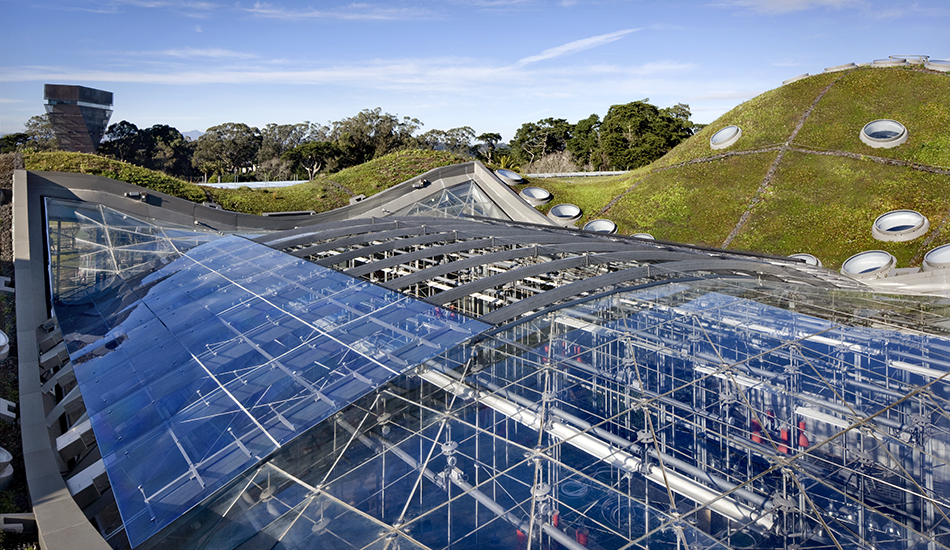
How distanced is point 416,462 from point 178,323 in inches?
303

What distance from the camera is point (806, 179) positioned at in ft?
124

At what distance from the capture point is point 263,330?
988 cm

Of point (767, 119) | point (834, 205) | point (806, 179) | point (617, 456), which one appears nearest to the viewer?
point (617, 456)

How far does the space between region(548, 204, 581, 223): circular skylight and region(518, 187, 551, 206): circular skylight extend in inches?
34.5

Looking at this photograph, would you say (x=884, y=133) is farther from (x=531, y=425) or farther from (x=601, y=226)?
(x=531, y=425)

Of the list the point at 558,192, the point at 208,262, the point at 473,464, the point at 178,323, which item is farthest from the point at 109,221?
the point at 558,192

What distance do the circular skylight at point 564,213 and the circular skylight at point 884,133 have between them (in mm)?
21094

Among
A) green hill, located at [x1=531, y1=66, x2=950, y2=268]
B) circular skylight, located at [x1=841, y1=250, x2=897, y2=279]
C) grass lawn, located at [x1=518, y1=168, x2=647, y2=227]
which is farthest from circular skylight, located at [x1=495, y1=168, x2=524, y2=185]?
circular skylight, located at [x1=841, y1=250, x2=897, y2=279]

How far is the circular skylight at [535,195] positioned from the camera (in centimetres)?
3631

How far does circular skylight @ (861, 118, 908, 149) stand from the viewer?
36.6 meters

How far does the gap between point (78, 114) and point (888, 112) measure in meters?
54.1

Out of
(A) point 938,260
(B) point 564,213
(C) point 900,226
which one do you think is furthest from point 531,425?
(C) point 900,226

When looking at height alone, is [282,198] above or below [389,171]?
below

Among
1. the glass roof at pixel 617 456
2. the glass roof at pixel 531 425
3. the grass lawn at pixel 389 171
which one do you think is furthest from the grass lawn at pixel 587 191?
the glass roof at pixel 617 456
